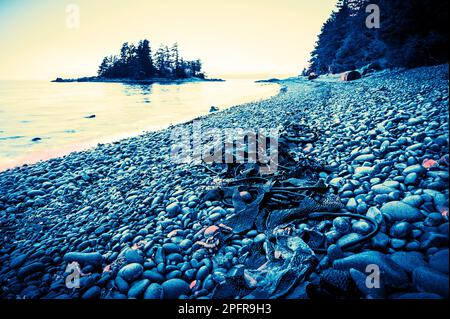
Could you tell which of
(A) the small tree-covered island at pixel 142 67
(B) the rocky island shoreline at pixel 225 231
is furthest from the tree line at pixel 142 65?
(B) the rocky island shoreline at pixel 225 231

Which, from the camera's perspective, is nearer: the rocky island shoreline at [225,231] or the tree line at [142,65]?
the rocky island shoreline at [225,231]

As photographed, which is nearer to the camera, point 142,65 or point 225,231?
point 225,231

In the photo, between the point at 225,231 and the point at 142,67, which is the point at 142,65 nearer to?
the point at 142,67

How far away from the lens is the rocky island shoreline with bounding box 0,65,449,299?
5.47 ft

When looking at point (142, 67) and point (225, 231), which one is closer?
point (225, 231)

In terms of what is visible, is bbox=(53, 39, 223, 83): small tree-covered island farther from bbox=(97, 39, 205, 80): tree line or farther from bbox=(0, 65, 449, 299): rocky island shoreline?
bbox=(0, 65, 449, 299): rocky island shoreline

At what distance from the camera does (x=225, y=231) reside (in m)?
2.60

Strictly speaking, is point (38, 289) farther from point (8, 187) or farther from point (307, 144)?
point (307, 144)

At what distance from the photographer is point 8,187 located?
190 inches

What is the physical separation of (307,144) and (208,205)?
302 cm

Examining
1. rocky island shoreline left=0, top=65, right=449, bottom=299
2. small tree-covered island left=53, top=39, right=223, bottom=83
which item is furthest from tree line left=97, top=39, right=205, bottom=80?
rocky island shoreline left=0, top=65, right=449, bottom=299

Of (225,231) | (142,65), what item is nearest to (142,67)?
(142,65)

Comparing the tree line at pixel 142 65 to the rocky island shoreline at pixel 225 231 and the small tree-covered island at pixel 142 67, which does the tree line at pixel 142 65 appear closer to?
the small tree-covered island at pixel 142 67

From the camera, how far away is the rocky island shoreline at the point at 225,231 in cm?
167
